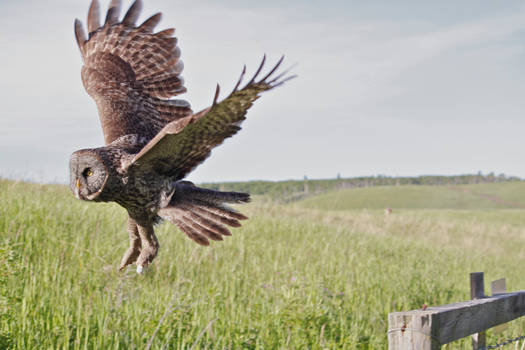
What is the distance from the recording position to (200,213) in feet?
3.40

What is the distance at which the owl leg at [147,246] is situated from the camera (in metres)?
1.00

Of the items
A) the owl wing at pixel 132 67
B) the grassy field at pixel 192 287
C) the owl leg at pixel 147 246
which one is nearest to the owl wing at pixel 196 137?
the owl leg at pixel 147 246

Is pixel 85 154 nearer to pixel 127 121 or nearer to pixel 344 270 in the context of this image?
pixel 127 121

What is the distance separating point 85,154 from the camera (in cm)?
96

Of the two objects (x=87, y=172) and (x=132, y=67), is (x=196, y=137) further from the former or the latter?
(x=132, y=67)

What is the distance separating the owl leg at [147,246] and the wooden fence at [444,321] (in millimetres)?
1743

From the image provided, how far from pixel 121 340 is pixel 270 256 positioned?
4.31 m

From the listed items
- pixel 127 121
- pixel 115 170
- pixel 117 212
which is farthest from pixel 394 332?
pixel 117 212

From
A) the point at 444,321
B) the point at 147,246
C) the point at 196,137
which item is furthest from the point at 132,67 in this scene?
the point at 444,321

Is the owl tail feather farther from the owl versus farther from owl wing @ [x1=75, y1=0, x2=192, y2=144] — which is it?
owl wing @ [x1=75, y1=0, x2=192, y2=144]

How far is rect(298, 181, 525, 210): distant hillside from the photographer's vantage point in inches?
2894

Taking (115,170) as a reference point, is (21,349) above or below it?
below

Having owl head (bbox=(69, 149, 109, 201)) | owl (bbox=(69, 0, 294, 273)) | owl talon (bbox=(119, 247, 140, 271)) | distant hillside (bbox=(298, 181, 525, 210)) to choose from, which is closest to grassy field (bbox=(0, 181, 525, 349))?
owl talon (bbox=(119, 247, 140, 271))

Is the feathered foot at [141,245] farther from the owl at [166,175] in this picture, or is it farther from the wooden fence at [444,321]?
the wooden fence at [444,321]
